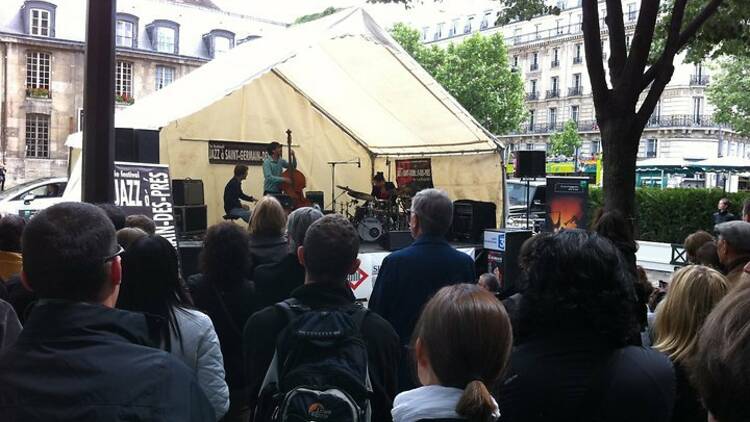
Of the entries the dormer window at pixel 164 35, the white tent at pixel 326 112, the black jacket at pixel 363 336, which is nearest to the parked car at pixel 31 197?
the white tent at pixel 326 112

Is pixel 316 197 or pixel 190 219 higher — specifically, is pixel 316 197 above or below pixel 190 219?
above

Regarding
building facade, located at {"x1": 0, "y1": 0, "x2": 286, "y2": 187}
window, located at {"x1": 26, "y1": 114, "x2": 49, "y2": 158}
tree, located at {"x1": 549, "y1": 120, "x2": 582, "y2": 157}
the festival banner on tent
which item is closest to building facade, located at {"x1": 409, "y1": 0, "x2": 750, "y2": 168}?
tree, located at {"x1": 549, "y1": 120, "x2": 582, "y2": 157}

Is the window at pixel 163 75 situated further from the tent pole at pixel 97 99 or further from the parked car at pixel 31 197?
the tent pole at pixel 97 99

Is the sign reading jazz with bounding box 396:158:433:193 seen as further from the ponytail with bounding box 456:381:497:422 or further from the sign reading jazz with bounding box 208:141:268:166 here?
the ponytail with bounding box 456:381:497:422

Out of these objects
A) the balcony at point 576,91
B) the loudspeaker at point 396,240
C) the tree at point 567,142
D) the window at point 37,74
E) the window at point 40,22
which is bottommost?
the loudspeaker at point 396,240

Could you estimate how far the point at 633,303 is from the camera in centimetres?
197

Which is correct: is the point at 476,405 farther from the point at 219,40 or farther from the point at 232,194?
the point at 219,40

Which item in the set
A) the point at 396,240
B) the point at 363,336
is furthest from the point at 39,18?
the point at 363,336

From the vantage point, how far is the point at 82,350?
1.42 m

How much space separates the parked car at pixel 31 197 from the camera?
595 inches

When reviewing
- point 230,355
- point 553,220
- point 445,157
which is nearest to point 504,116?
point 445,157

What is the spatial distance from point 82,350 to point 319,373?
2.78 feet

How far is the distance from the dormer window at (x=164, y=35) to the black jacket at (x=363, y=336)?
36070 millimetres

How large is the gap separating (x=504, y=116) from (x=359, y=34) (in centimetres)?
3120
